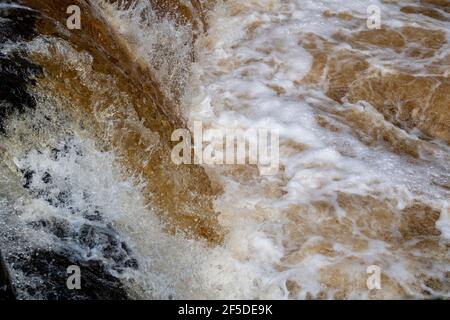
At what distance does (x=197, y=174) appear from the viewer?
12.2 feet

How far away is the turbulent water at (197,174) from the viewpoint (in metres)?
2.99

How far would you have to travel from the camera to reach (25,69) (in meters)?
3.04

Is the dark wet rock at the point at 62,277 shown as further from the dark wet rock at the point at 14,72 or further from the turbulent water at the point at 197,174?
the dark wet rock at the point at 14,72

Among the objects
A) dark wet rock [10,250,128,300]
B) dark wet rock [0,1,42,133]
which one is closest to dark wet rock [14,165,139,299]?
dark wet rock [10,250,128,300]

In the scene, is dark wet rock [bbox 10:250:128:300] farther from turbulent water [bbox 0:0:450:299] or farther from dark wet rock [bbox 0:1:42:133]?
dark wet rock [bbox 0:1:42:133]

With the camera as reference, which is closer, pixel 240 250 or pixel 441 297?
pixel 441 297

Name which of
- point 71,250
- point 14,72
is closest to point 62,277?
point 71,250

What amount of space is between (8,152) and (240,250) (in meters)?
1.69

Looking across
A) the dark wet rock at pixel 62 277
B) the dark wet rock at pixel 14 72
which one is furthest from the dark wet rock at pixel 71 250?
the dark wet rock at pixel 14 72

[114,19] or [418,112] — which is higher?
[114,19]

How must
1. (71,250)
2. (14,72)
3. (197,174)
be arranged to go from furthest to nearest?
(197,174) → (14,72) → (71,250)

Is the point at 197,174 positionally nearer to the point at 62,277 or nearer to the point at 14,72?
the point at 62,277
